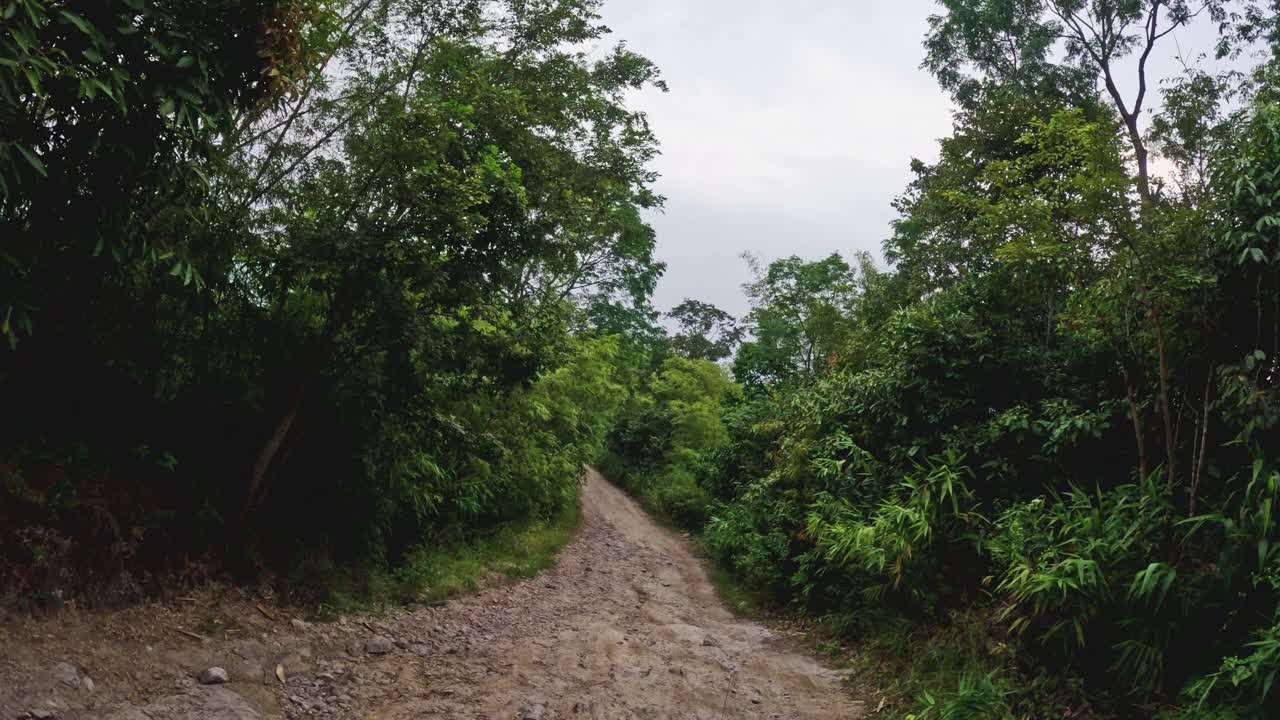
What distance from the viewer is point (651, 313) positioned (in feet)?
115

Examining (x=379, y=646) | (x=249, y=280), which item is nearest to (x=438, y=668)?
(x=379, y=646)

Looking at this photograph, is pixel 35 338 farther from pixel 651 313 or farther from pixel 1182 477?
pixel 651 313

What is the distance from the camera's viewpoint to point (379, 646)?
271 inches

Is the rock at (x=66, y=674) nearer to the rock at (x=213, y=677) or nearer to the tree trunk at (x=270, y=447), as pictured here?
the rock at (x=213, y=677)

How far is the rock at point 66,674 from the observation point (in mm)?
4676

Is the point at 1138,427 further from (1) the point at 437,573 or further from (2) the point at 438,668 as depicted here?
(1) the point at 437,573

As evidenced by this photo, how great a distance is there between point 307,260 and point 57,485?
8.28 feet

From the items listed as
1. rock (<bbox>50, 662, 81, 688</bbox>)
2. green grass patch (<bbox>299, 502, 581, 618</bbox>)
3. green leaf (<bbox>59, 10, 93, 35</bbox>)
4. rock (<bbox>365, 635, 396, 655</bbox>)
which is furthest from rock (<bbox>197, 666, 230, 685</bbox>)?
green leaf (<bbox>59, 10, 93, 35</bbox>)

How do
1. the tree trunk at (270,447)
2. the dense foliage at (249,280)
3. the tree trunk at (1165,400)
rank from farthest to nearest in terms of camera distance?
the tree trunk at (270,447), the tree trunk at (1165,400), the dense foliage at (249,280)

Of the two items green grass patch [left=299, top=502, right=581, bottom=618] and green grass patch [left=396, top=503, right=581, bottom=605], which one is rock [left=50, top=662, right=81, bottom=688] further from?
green grass patch [left=396, top=503, right=581, bottom=605]

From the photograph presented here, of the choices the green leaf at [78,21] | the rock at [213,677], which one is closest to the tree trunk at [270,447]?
the rock at [213,677]

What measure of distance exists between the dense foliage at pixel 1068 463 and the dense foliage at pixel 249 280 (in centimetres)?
438

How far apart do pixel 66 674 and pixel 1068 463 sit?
8.28 meters

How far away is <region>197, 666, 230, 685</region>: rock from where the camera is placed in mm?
5355
